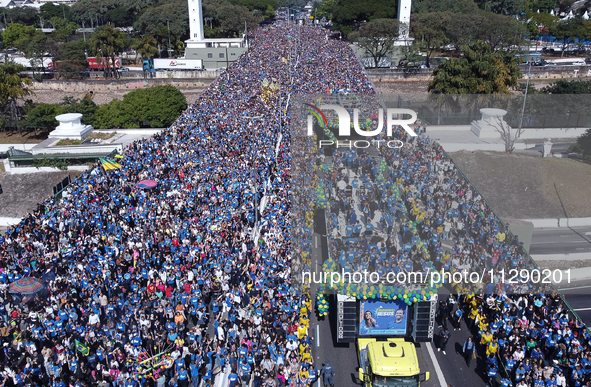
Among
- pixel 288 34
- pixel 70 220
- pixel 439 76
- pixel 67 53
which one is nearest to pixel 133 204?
pixel 70 220

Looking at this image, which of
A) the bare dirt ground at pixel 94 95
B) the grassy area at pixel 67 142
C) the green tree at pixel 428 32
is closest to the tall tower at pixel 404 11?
the green tree at pixel 428 32

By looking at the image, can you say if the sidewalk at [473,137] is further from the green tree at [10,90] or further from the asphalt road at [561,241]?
the green tree at [10,90]

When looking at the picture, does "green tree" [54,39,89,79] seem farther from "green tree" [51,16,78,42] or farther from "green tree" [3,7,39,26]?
"green tree" [3,7,39,26]

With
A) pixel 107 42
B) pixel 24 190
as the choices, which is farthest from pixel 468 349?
pixel 107 42

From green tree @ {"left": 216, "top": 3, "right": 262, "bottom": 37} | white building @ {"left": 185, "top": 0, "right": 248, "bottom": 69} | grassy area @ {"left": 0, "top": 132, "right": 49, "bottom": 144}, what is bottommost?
grassy area @ {"left": 0, "top": 132, "right": 49, "bottom": 144}

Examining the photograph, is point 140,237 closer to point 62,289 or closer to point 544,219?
point 62,289

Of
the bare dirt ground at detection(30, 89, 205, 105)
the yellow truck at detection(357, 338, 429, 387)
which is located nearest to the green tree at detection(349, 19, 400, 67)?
the bare dirt ground at detection(30, 89, 205, 105)

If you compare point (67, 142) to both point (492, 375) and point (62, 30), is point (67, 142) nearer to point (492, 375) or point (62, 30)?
point (492, 375)

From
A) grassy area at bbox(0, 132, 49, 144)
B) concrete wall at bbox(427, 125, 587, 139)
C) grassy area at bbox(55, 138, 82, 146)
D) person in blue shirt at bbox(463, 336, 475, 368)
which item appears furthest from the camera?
grassy area at bbox(0, 132, 49, 144)
